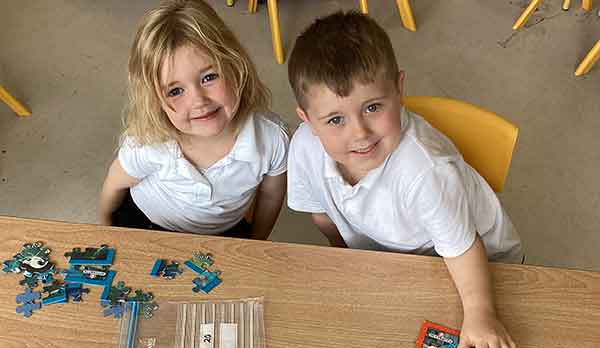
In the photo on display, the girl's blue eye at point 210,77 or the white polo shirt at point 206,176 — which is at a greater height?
the girl's blue eye at point 210,77

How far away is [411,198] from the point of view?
3.52 feet

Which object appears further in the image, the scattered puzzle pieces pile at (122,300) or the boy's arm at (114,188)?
the boy's arm at (114,188)

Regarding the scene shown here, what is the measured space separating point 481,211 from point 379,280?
0.30 metres

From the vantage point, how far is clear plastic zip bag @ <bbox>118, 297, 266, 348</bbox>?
3.18ft

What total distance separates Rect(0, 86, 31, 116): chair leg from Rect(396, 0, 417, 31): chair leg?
1557 millimetres

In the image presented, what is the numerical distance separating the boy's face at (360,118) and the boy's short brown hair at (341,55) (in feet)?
0.05

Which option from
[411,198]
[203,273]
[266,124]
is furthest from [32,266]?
[411,198]

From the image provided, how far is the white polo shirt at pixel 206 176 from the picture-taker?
1.30m

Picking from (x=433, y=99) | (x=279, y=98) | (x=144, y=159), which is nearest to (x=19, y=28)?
(x=279, y=98)

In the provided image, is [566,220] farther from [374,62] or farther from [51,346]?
[51,346]

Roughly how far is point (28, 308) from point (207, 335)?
294mm

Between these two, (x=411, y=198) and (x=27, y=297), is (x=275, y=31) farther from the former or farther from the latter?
(x=27, y=297)

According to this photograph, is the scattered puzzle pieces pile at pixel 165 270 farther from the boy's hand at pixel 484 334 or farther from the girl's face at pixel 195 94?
the boy's hand at pixel 484 334

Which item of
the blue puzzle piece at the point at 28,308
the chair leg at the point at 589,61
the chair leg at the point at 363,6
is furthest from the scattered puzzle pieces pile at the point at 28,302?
the chair leg at the point at 589,61
